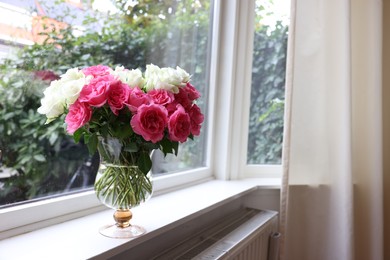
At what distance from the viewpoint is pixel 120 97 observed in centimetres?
68

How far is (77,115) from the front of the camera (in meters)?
0.66

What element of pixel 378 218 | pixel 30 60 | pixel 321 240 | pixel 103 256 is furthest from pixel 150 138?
pixel 378 218

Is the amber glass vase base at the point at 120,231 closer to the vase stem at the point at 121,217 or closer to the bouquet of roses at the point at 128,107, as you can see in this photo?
the vase stem at the point at 121,217

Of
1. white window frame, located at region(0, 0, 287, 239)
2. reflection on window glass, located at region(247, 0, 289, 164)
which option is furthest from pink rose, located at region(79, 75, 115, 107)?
reflection on window glass, located at region(247, 0, 289, 164)

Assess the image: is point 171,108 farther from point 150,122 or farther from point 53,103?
point 53,103

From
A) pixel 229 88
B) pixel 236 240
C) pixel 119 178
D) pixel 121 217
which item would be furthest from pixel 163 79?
pixel 229 88

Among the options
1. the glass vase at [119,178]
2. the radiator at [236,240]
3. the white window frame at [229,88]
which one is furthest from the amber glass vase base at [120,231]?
the white window frame at [229,88]

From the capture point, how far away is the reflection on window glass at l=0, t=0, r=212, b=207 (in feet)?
2.59

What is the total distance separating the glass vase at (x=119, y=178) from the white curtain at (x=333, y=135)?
763 millimetres

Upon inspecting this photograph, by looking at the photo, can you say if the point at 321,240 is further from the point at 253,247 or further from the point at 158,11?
the point at 158,11

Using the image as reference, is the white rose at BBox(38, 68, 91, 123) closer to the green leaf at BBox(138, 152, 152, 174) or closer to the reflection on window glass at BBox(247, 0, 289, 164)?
the green leaf at BBox(138, 152, 152, 174)

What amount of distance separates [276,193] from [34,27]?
119cm

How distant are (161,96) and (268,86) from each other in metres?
1.03

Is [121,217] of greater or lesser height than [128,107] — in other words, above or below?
below
